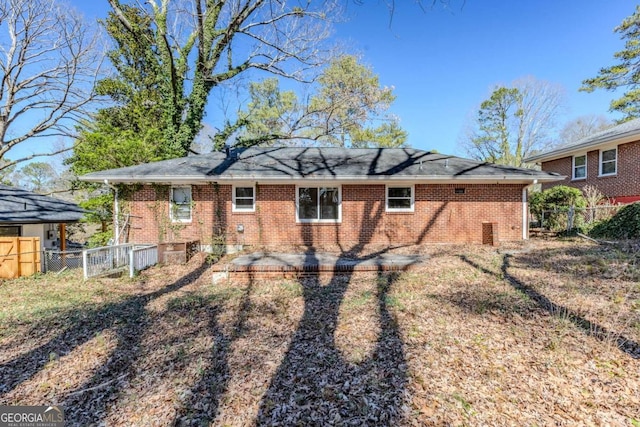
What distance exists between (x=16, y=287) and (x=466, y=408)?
10476mm

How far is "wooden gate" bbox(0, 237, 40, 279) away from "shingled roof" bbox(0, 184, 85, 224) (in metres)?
4.71

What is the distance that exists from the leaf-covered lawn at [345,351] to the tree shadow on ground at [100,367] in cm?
2

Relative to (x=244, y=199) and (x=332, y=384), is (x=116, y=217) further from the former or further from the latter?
(x=332, y=384)

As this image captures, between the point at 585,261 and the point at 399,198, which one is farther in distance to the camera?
the point at 399,198

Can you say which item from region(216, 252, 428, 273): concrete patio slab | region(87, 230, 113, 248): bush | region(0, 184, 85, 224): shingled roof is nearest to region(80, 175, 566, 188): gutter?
region(87, 230, 113, 248): bush

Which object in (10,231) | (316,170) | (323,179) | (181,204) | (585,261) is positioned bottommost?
(585,261)

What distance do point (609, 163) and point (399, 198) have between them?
1048cm

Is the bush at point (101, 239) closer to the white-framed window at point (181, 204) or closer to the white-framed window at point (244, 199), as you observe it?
the white-framed window at point (181, 204)

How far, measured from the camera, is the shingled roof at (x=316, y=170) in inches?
384

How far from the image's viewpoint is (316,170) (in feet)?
34.1

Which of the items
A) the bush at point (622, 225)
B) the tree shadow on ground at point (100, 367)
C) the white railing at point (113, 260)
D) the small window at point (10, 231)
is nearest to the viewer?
the tree shadow on ground at point (100, 367)

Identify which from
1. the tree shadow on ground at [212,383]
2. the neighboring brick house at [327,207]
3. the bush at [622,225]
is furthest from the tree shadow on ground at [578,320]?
the bush at [622,225]

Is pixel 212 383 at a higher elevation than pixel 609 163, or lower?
lower

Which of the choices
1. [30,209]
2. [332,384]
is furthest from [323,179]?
[30,209]
